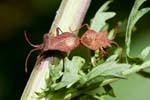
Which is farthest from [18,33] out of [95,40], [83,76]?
[83,76]

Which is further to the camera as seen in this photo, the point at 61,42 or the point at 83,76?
the point at 61,42

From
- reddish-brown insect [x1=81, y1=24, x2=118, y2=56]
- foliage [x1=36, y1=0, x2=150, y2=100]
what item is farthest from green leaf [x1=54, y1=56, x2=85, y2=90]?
reddish-brown insect [x1=81, y1=24, x2=118, y2=56]

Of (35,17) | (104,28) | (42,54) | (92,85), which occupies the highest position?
(35,17)

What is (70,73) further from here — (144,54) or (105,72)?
(144,54)

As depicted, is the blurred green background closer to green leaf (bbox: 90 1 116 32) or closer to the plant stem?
green leaf (bbox: 90 1 116 32)

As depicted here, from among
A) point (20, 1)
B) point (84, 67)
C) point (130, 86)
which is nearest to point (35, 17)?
point (20, 1)

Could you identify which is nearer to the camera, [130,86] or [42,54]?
[42,54]

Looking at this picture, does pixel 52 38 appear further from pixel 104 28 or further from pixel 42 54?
pixel 104 28
